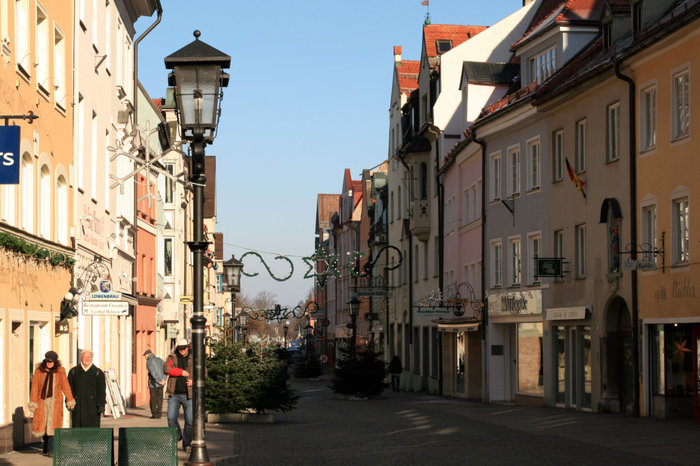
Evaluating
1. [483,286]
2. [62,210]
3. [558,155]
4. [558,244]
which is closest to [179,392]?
[62,210]

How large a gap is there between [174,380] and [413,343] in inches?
1479

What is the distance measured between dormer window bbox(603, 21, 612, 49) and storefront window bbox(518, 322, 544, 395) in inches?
342

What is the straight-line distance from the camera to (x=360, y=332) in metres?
87.2

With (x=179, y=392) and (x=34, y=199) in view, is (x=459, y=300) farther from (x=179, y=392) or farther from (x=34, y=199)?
(x=179, y=392)

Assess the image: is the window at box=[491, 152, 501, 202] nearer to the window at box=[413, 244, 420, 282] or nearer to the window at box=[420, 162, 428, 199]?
the window at box=[420, 162, 428, 199]

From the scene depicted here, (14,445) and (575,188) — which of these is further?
(575,188)

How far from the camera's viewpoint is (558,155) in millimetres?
34656

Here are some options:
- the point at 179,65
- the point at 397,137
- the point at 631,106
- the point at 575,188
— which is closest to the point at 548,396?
the point at 575,188

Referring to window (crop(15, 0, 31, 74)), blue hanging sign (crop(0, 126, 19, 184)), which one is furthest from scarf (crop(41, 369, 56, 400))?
blue hanging sign (crop(0, 126, 19, 184))

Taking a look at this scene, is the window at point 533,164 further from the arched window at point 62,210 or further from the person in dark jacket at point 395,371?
the arched window at point 62,210

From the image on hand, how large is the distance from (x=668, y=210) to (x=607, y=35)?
7267mm

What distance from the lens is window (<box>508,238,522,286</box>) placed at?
125ft

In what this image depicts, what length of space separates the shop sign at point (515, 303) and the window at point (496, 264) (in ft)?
1.59

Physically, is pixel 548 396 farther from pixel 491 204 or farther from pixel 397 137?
pixel 397 137
